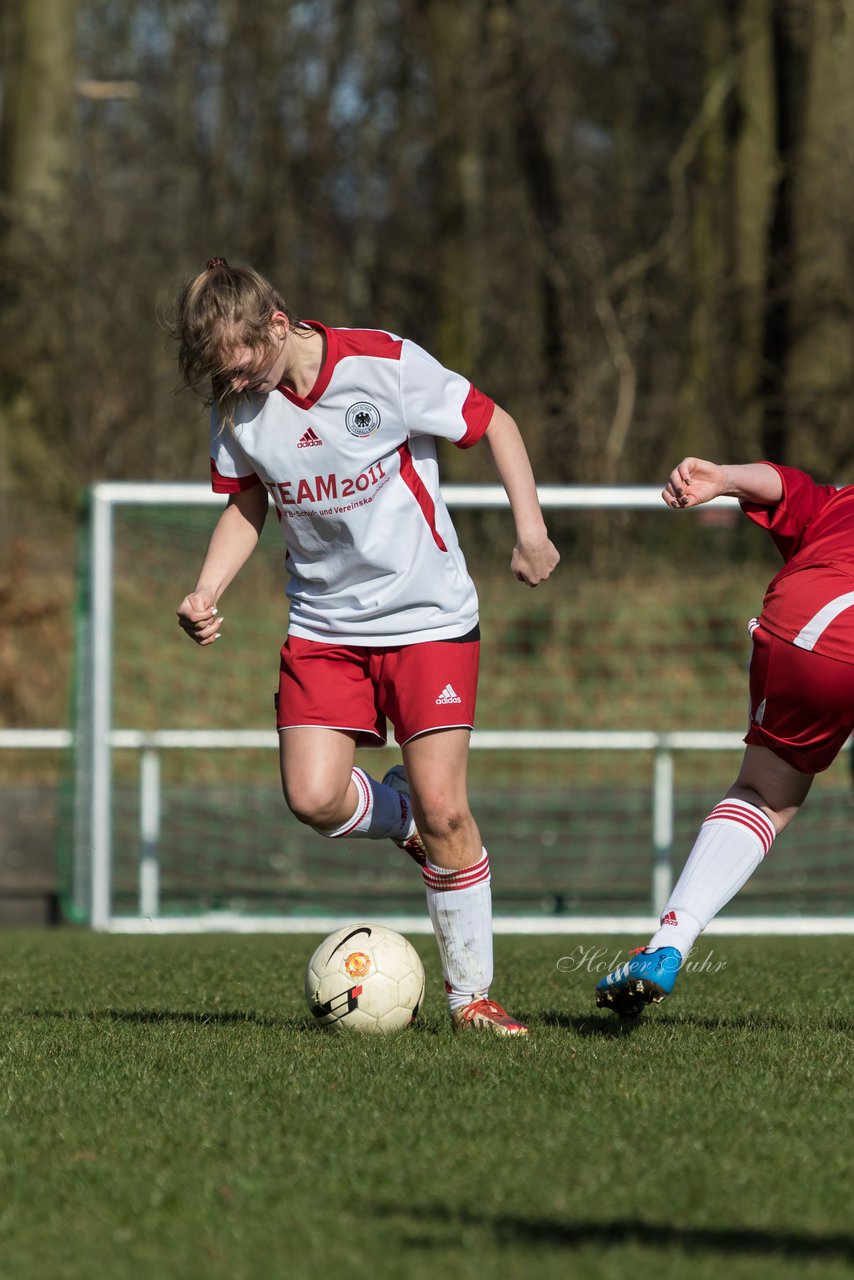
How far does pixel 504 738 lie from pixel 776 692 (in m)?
4.88

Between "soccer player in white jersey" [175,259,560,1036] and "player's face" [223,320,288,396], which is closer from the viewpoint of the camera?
"player's face" [223,320,288,396]

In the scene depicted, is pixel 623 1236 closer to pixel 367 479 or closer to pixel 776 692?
pixel 776 692

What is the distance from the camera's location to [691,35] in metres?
20.5

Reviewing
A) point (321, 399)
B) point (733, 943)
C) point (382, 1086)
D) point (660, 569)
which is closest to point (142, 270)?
point (660, 569)

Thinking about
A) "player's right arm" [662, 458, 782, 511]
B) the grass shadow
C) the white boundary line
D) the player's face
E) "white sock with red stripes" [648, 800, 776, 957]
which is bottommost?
the white boundary line

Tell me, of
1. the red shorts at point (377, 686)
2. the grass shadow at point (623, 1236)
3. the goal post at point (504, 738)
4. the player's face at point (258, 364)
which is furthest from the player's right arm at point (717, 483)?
the goal post at point (504, 738)

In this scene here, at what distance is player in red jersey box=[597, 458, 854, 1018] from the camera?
4.09 meters

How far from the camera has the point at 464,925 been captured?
14.6 feet

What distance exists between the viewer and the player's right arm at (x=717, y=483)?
4.19m

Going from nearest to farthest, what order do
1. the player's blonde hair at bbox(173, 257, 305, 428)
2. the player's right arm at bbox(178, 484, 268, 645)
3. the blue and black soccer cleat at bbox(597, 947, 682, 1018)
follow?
the blue and black soccer cleat at bbox(597, 947, 682, 1018) < the player's blonde hair at bbox(173, 257, 305, 428) < the player's right arm at bbox(178, 484, 268, 645)

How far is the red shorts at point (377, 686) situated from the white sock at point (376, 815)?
0.72 feet

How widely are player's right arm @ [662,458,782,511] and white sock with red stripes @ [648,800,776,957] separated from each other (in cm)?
76

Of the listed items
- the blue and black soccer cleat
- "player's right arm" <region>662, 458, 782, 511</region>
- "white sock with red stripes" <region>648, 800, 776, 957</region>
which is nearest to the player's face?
Result: "player's right arm" <region>662, 458, 782, 511</region>

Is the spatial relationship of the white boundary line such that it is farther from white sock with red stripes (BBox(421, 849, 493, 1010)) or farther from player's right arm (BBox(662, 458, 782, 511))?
player's right arm (BBox(662, 458, 782, 511))
